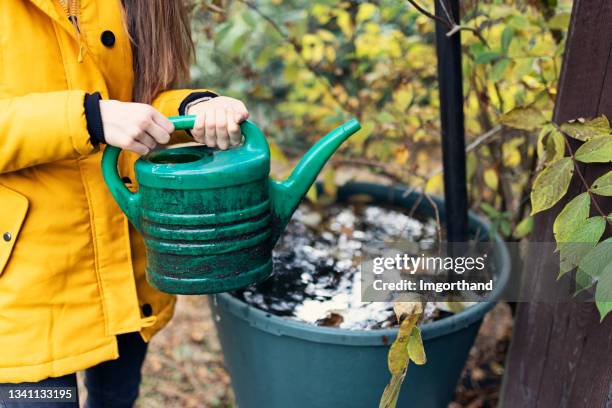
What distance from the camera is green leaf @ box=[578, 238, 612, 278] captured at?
98 centimetres

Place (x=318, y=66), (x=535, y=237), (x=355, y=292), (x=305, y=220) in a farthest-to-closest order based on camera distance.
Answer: (x=318, y=66) → (x=305, y=220) → (x=355, y=292) → (x=535, y=237)

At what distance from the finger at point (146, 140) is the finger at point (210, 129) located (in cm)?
9

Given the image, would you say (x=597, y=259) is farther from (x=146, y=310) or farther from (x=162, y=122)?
(x=146, y=310)

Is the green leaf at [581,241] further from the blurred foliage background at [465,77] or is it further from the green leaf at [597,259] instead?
the blurred foliage background at [465,77]

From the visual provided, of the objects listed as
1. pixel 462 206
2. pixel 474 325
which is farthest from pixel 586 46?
pixel 474 325

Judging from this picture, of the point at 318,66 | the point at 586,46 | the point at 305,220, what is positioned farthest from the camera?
the point at 318,66

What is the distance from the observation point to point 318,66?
2.72 meters

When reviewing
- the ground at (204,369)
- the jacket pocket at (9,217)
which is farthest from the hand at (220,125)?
the ground at (204,369)

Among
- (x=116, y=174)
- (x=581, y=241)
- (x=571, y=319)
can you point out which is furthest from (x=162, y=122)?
(x=571, y=319)

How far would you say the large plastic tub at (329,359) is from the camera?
1315mm

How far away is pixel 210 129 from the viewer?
1.02 meters

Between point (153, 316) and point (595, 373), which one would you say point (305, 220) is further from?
point (595, 373)

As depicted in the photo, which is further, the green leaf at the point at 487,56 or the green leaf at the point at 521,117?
the green leaf at the point at 487,56

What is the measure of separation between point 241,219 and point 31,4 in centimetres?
51
